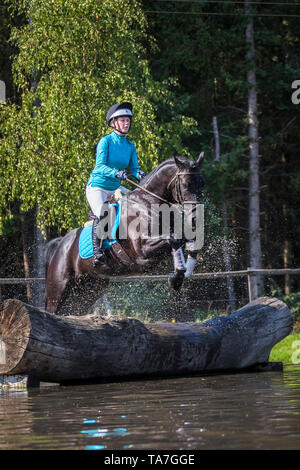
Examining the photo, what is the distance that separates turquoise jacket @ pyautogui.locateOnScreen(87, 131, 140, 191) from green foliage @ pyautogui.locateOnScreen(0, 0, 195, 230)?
5726mm

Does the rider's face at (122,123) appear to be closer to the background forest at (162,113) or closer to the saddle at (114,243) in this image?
the saddle at (114,243)

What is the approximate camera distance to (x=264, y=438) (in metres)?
4.97

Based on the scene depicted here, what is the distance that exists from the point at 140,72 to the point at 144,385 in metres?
12.0

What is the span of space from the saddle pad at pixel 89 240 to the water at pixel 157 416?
6.97 feet

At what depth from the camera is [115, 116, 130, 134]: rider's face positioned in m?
10.7

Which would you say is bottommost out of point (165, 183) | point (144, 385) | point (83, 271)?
point (144, 385)

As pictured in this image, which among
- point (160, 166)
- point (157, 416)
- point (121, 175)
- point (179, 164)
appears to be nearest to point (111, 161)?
point (121, 175)

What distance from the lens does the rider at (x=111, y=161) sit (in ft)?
35.2

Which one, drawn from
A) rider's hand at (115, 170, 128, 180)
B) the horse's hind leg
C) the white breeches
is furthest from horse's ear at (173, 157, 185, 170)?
the horse's hind leg

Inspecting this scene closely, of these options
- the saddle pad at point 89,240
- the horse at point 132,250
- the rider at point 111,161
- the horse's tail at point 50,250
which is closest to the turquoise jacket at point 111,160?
the rider at point 111,161

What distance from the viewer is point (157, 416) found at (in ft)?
20.5
